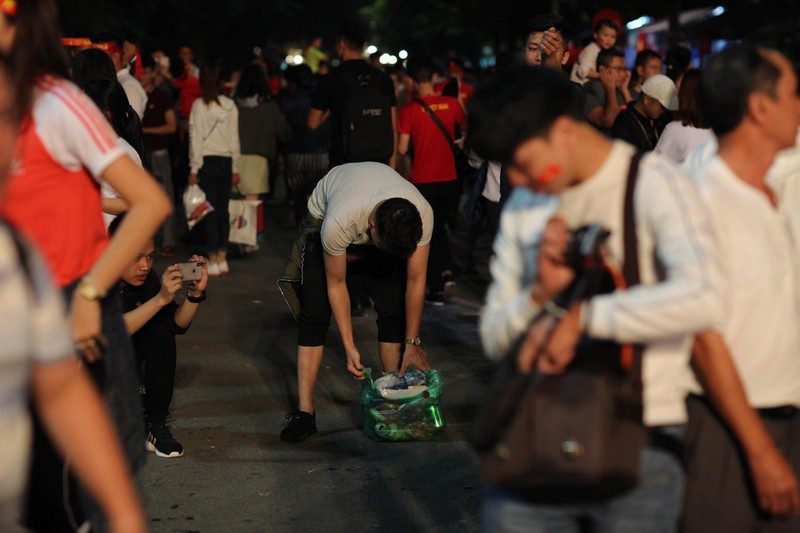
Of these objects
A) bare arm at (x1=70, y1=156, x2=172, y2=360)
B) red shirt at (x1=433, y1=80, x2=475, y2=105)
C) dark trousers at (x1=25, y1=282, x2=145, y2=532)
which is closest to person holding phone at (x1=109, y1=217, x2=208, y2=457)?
dark trousers at (x1=25, y1=282, x2=145, y2=532)

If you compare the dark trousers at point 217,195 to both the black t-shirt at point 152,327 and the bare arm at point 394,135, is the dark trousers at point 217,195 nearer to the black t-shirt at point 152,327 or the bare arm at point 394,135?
the bare arm at point 394,135

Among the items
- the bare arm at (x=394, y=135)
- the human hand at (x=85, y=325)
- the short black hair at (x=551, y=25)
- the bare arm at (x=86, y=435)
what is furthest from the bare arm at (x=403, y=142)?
the bare arm at (x=86, y=435)

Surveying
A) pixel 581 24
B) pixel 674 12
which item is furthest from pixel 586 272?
pixel 581 24

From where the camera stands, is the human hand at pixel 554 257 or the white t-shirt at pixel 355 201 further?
the white t-shirt at pixel 355 201

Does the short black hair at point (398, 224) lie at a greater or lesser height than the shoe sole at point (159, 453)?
greater

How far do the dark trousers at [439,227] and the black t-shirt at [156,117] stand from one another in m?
3.40

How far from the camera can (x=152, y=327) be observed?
20.3 ft

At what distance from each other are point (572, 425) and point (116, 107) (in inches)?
175

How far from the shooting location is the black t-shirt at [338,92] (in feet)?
31.7

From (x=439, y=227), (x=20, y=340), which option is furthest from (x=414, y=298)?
(x=20, y=340)

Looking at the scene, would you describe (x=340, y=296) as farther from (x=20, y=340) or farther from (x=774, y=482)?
(x=20, y=340)

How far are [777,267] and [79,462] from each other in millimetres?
1780

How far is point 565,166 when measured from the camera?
2.76 meters

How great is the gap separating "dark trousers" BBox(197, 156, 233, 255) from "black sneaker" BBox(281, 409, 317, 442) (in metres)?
5.46
